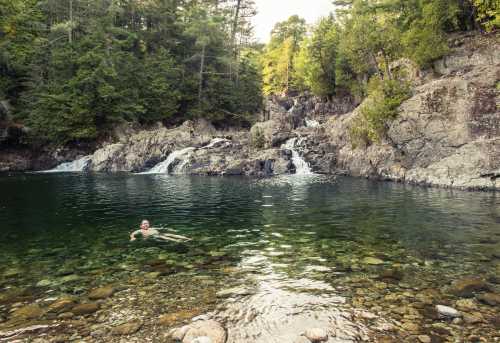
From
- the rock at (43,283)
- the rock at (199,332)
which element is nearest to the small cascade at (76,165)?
the rock at (43,283)

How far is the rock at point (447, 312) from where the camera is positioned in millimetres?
7302

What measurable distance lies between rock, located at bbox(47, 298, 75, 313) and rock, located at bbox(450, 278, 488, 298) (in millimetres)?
10120

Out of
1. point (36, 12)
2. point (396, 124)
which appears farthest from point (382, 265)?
point (36, 12)

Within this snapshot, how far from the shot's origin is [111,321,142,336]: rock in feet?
22.8

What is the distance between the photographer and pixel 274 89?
95.2 meters

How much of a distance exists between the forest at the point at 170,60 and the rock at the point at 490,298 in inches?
1228

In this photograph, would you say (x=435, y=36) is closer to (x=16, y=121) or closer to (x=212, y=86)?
(x=212, y=86)

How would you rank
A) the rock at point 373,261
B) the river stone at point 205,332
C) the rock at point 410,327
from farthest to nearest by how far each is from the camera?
the rock at point 373,261
the rock at point 410,327
the river stone at point 205,332

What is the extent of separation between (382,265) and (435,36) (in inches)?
1429

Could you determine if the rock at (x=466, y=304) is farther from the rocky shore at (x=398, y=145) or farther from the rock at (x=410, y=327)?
the rocky shore at (x=398, y=145)

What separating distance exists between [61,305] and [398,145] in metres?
35.6

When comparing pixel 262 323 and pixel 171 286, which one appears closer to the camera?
pixel 262 323


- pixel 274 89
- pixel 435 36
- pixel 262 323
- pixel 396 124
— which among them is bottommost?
pixel 262 323

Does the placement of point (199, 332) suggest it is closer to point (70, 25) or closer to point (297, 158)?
point (297, 158)
